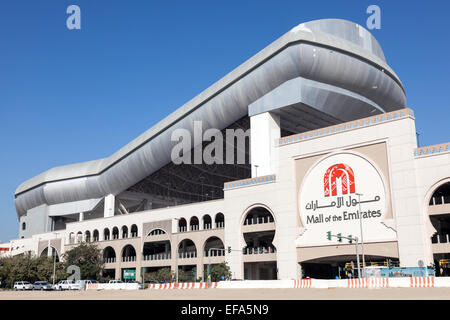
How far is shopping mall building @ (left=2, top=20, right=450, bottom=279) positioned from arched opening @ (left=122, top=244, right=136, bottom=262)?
23cm

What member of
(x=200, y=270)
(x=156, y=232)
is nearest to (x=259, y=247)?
(x=200, y=270)

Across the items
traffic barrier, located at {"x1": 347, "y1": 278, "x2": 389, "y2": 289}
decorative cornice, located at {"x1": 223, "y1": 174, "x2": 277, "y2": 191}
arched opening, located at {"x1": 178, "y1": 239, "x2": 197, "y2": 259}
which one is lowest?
traffic barrier, located at {"x1": 347, "y1": 278, "x2": 389, "y2": 289}

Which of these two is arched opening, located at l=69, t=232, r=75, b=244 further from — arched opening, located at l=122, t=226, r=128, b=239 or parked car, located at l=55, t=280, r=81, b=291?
parked car, located at l=55, t=280, r=81, b=291

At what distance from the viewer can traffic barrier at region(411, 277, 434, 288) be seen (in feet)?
108

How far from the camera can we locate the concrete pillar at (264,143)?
56156 millimetres

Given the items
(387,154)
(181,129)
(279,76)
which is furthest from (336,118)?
(181,129)

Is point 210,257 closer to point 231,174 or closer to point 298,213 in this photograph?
point 298,213

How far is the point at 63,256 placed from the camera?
78.2 m

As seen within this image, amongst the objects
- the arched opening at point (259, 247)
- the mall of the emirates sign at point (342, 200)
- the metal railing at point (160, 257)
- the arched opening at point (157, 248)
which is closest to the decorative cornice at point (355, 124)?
the mall of the emirates sign at point (342, 200)

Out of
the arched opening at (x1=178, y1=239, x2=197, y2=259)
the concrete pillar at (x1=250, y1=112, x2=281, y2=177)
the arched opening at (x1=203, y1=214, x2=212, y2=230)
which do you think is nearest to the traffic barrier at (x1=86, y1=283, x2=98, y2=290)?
the arched opening at (x1=178, y1=239, x2=197, y2=259)

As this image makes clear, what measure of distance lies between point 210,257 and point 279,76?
78.3 ft

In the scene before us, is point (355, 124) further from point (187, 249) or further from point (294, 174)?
point (187, 249)

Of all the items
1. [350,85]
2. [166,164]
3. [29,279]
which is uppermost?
[350,85]

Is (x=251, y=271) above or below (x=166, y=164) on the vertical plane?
below
